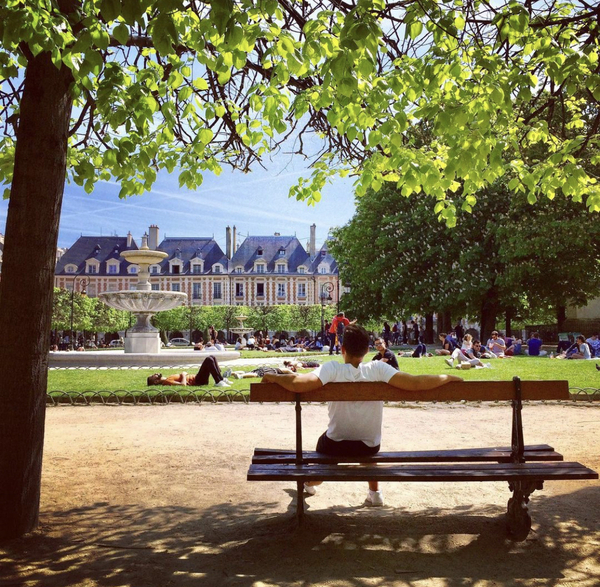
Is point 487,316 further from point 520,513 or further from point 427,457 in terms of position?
point 520,513

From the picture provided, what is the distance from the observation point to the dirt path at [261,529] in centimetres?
341

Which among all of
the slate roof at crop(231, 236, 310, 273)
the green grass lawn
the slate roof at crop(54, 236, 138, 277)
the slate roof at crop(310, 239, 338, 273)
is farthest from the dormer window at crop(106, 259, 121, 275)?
the green grass lawn

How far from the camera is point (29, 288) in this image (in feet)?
13.4

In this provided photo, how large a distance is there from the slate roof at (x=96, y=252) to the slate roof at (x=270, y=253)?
14.0 meters

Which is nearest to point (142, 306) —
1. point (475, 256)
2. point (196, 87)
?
point (475, 256)

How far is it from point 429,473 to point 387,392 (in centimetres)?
56

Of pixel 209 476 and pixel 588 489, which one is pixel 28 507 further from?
pixel 588 489

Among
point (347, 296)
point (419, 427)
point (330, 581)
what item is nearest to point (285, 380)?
point (330, 581)

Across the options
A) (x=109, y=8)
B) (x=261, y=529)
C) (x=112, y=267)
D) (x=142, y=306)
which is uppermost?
(x=112, y=267)

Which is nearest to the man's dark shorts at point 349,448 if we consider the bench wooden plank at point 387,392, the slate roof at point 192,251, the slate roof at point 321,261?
the bench wooden plank at point 387,392

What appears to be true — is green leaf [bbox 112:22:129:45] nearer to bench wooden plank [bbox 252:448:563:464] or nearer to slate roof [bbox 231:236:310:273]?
bench wooden plank [bbox 252:448:563:464]

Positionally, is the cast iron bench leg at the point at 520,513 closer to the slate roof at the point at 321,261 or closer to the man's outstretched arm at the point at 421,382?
the man's outstretched arm at the point at 421,382

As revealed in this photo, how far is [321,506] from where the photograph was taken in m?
4.80

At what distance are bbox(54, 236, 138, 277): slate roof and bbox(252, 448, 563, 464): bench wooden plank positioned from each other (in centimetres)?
7724
